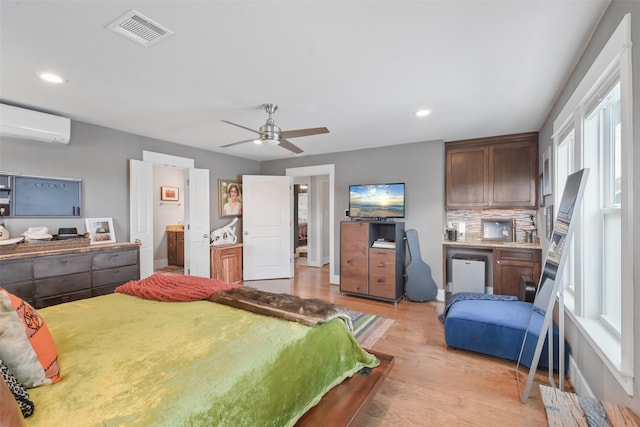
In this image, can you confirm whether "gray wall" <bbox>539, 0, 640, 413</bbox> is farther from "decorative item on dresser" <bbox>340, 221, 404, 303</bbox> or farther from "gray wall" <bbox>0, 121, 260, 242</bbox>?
"gray wall" <bbox>0, 121, 260, 242</bbox>

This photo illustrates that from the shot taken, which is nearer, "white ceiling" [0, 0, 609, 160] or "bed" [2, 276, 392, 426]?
"bed" [2, 276, 392, 426]

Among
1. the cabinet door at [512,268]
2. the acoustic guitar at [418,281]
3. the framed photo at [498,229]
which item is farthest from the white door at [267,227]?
the cabinet door at [512,268]

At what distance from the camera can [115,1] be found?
1.48 meters

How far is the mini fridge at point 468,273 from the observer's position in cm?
404

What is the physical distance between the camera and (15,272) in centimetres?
260

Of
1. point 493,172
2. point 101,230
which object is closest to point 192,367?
point 101,230

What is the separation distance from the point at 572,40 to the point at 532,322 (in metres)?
2.11

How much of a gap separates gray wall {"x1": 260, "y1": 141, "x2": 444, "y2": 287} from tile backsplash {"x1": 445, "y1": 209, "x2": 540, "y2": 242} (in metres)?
0.48

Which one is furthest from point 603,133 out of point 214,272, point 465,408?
point 214,272

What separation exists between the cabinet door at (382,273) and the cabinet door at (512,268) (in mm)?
1371

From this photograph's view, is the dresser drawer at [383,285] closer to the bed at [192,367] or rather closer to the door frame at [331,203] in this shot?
the door frame at [331,203]

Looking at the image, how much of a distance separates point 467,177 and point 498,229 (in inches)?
36.2

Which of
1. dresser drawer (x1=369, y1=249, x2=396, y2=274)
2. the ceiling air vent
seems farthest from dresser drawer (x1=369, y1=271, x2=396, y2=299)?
the ceiling air vent

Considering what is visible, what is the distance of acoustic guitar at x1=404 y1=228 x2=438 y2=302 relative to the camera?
4.14 metres
